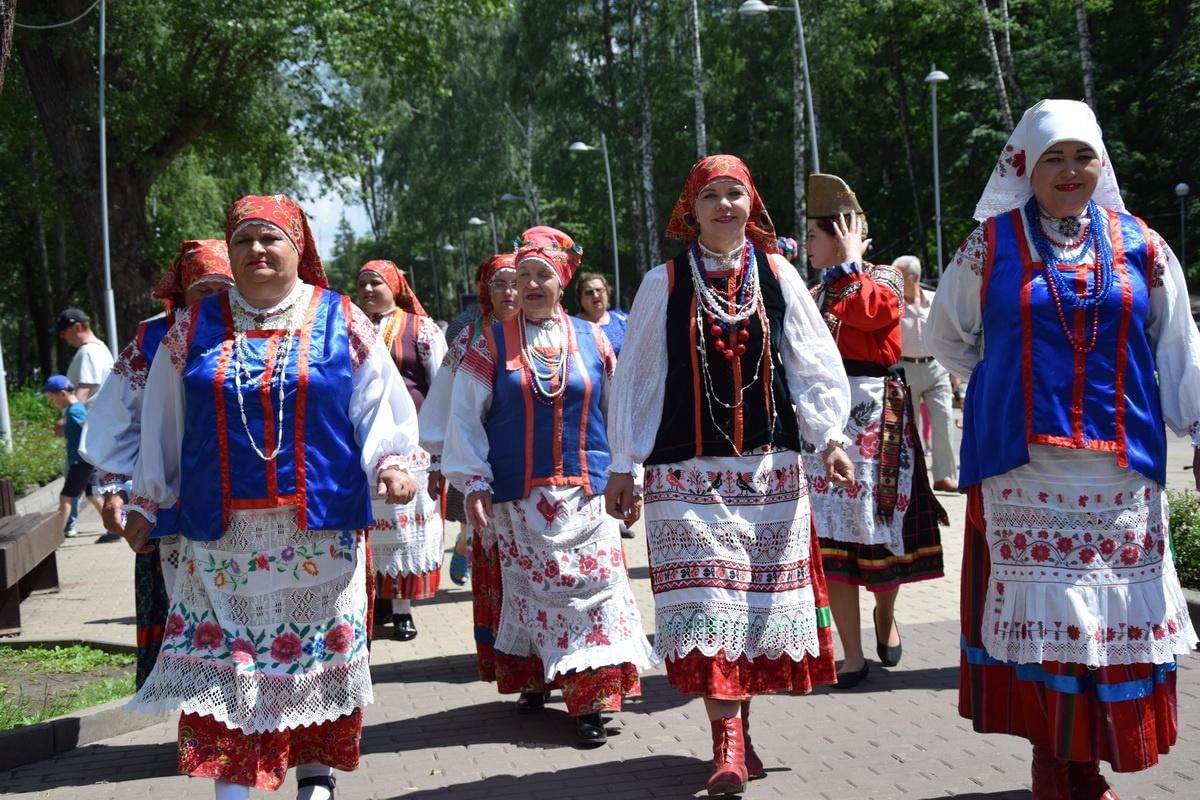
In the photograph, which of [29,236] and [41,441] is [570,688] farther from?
[29,236]

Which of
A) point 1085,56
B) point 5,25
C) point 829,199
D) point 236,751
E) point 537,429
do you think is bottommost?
point 236,751

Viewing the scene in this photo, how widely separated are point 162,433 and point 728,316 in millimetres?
1995

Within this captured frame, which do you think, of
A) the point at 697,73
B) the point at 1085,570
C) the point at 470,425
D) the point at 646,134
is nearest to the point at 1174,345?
the point at 1085,570

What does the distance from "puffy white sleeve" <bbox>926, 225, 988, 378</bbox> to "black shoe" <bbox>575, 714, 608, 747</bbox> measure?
2156mm

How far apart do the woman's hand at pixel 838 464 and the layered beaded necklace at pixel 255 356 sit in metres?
1.91

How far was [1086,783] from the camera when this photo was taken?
4.62 meters

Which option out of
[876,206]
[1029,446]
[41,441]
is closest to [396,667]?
[1029,446]

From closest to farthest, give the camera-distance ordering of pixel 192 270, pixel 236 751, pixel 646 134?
pixel 236 751
pixel 192 270
pixel 646 134

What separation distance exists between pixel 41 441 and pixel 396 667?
593 inches

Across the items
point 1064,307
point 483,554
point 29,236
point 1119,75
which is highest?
point 1119,75

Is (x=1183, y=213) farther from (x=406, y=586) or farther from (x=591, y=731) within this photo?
(x=591, y=731)

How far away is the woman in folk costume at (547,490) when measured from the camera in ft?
20.4

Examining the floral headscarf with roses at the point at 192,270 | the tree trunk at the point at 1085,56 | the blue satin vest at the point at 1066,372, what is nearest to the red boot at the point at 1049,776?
the blue satin vest at the point at 1066,372

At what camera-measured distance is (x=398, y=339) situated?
8.89m
